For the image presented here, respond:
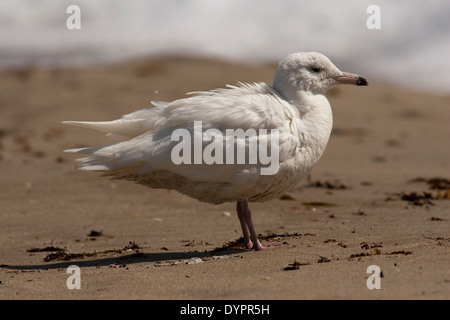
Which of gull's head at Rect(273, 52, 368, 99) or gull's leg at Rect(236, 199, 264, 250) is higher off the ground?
gull's head at Rect(273, 52, 368, 99)

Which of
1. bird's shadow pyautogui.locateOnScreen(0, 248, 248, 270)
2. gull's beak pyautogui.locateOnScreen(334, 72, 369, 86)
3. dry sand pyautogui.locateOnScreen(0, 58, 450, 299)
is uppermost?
gull's beak pyautogui.locateOnScreen(334, 72, 369, 86)

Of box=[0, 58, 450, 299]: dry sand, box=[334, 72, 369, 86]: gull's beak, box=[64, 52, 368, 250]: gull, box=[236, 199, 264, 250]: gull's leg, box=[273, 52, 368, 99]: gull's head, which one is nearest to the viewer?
box=[0, 58, 450, 299]: dry sand

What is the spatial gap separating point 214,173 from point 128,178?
74cm

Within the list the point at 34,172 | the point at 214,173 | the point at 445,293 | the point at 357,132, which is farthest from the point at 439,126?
the point at 445,293

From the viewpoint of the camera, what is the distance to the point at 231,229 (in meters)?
5.94

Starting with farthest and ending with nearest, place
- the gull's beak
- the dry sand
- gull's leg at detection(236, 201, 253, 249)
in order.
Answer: the gull's beak, gull's leg at detection(236, 201, 253, 249), the dry sand

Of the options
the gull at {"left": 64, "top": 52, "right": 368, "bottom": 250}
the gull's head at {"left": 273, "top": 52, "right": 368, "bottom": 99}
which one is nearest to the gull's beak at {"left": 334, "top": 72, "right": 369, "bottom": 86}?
the gull's head at {"left": 273, "top": 52, "right": 368, "bottom": 99}

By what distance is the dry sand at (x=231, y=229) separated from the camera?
3.71 meters

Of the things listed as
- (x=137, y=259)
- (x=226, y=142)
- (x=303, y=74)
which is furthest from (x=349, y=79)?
(x=137, y=259)

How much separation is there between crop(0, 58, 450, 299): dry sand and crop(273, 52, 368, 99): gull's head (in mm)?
1230

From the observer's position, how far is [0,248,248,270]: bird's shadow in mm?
4770

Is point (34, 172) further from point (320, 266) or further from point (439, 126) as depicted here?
point (439, 126)

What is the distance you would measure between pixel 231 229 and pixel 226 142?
1449mm

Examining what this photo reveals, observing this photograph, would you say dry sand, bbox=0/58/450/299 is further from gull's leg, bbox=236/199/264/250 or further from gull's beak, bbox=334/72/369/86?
gull's beak, bbox=334/72/369/86
